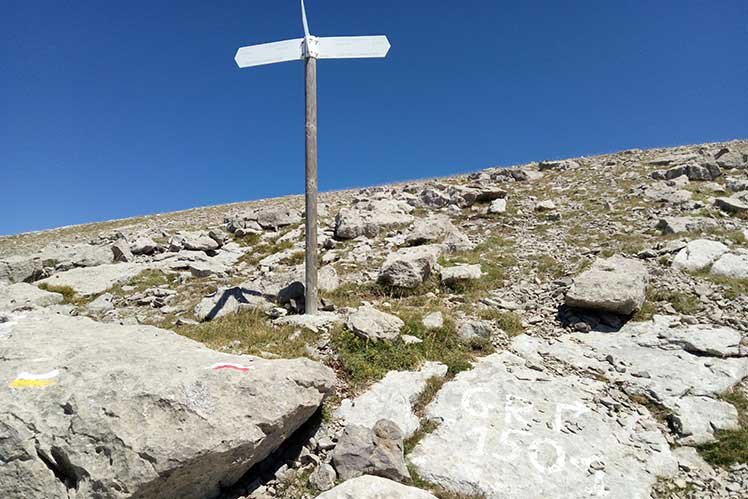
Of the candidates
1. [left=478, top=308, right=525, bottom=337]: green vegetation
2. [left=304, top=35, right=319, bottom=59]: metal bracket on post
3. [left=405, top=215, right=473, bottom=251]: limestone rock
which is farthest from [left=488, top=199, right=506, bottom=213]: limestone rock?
[left=304, top=35, right=319, bottom=59]: metal bracket on post

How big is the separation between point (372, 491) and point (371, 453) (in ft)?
2.88

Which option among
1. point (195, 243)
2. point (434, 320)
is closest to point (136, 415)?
point (434, 320)

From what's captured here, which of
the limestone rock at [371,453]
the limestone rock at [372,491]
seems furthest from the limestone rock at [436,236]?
the limestone rock at [372,491]

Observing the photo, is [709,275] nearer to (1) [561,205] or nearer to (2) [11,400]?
(1) [561,205]

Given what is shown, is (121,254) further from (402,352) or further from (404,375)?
(404,375)

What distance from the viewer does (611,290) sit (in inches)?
380

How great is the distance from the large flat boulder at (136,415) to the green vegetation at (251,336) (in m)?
1.62

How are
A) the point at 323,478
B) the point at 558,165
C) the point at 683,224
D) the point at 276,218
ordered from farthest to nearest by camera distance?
the point at 558,165
the point at 276,218
the point at 683,224
the point at 323,478

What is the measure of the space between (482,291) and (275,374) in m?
7.48

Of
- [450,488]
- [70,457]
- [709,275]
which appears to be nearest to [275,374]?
[70,457]

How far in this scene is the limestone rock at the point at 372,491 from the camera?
4.71 m

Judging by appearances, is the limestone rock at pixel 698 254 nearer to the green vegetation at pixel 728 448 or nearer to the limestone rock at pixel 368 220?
the green vegetation at pixel 728 448

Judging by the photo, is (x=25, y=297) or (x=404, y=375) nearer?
(x=404, y=375)

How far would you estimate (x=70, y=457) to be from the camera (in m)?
4.43
